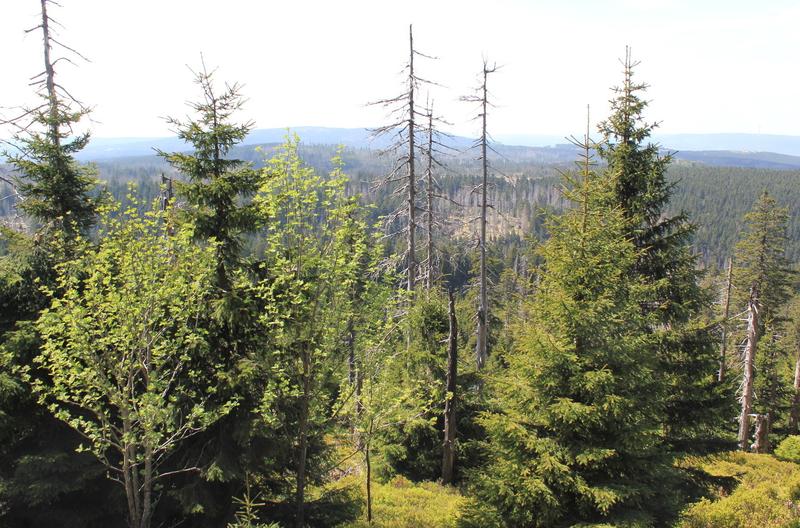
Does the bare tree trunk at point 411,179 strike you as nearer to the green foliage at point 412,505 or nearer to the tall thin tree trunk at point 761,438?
the green foliage at point 412,505

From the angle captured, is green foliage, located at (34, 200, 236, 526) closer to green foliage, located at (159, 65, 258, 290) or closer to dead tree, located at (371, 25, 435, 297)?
green foliage, located at (159, 65, 258, 290)

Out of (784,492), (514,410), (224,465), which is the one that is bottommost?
(784,492)

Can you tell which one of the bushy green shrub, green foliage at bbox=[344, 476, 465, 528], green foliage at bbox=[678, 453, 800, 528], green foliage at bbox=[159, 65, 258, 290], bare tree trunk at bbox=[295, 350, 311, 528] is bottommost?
the bushy green shrub

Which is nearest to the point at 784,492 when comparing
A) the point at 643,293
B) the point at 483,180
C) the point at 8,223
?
the point at 643,293

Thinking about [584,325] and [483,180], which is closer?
[584,325]

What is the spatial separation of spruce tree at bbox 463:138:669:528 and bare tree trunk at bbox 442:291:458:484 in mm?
5750

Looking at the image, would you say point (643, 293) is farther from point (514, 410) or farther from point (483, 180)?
point (483, 180)

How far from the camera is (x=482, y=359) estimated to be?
22719 millimetres

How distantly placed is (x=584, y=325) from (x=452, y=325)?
22.4 feet

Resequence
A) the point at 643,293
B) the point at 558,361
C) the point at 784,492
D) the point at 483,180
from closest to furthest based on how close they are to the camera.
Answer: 1. the point at 558,361
2. the point at 643,293
3. the point at 784,492
4. the point at 483,180

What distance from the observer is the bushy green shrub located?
22.2 metres

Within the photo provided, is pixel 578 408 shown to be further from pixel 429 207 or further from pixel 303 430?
pixel 429 207

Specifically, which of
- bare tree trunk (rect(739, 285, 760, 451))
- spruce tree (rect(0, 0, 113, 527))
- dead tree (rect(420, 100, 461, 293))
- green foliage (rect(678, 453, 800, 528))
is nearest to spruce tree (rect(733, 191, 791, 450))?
bare tree trunk (rect(739, 285, 760, 451))

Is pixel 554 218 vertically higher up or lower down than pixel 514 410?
higher up
